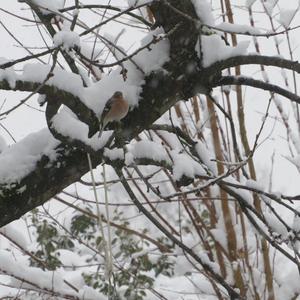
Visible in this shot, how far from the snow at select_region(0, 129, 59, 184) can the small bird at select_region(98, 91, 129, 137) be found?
169mm

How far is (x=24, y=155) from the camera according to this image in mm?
1248

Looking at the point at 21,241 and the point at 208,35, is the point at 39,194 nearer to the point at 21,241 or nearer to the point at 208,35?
the point at 208,35

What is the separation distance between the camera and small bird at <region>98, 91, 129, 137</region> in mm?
1146

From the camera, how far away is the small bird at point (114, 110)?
1.15 m

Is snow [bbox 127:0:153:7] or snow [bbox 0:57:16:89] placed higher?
snow [bbox 127:0:153:7]

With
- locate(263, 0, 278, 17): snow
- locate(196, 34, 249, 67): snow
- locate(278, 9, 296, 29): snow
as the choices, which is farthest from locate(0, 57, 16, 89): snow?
locate(263, 0, 278, 17): snow

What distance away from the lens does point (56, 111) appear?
125cm

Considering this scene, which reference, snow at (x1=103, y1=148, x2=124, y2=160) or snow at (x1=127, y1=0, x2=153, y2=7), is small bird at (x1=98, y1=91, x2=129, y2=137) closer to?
snow at (x1=103, y1=148, x2=124, y2=160)

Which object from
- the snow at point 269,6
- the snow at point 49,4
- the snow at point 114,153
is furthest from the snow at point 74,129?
the snow at point 269,6

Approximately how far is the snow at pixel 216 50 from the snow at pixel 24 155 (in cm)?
47

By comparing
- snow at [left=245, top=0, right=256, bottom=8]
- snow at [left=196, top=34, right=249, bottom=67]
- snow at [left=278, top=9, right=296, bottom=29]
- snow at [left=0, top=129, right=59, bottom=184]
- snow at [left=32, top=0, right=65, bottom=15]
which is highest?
snow at [left=245, top=0, right=256, bottom=8]

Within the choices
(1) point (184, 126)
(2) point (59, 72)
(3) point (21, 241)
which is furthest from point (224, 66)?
(3) point (21, 241)

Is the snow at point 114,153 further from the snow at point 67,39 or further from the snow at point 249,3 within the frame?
the snow at point 249,3

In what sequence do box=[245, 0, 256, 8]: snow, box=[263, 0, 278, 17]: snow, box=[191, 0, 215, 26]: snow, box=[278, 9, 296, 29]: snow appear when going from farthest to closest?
box=[263, 0, 278, 17]: snow → box=[245, 0, 256, 8]: snow → box=[278, 9, 296, 29]: snow → box=[191, 0, 215, 26]: snow
